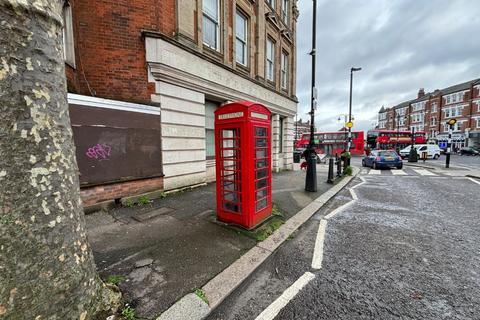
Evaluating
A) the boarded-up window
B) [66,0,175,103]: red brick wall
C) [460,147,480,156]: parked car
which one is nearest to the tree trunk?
the boarded-up window

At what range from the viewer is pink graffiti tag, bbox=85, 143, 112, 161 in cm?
469

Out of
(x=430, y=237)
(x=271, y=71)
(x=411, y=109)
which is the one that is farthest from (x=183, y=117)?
(x=411, y=109)

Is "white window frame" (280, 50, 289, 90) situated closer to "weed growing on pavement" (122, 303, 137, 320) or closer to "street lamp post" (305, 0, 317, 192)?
"street lamp post" (305, 0, 317, 192)

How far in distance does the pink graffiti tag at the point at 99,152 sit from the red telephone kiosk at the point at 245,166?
2.84 m

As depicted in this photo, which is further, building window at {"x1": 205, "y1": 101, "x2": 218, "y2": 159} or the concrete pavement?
building window at {"x1": 205, "y1": 101, "x2": 218, "y2": 159}

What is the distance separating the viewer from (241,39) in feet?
31.8

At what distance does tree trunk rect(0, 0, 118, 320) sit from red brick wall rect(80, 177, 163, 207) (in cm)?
347

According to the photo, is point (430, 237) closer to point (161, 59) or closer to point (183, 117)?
point (183, 117)

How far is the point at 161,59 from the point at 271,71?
8260mm

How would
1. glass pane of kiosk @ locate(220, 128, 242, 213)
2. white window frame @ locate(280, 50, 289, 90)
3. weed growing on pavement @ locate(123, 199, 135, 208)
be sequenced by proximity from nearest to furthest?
glass pane of kiosk @ locate(220, 128, 242, 213) → weed growing on pavement @ locate(123, 199, 135, 208) → white window frame @ locate(280, 50, 289, 90)

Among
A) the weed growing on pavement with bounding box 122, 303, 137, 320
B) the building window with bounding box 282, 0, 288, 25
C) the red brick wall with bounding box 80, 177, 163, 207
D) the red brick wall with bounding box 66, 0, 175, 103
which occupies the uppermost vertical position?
the building window with bounding box 282, 0, 288, 25

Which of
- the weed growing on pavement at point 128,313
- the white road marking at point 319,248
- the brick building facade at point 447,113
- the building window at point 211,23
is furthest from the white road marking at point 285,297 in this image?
the brick building facade at point 447,113

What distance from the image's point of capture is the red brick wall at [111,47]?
527 cm

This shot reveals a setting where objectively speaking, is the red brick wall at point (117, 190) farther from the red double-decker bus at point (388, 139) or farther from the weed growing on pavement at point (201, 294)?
the red double-decker bus at point (388, 139)
